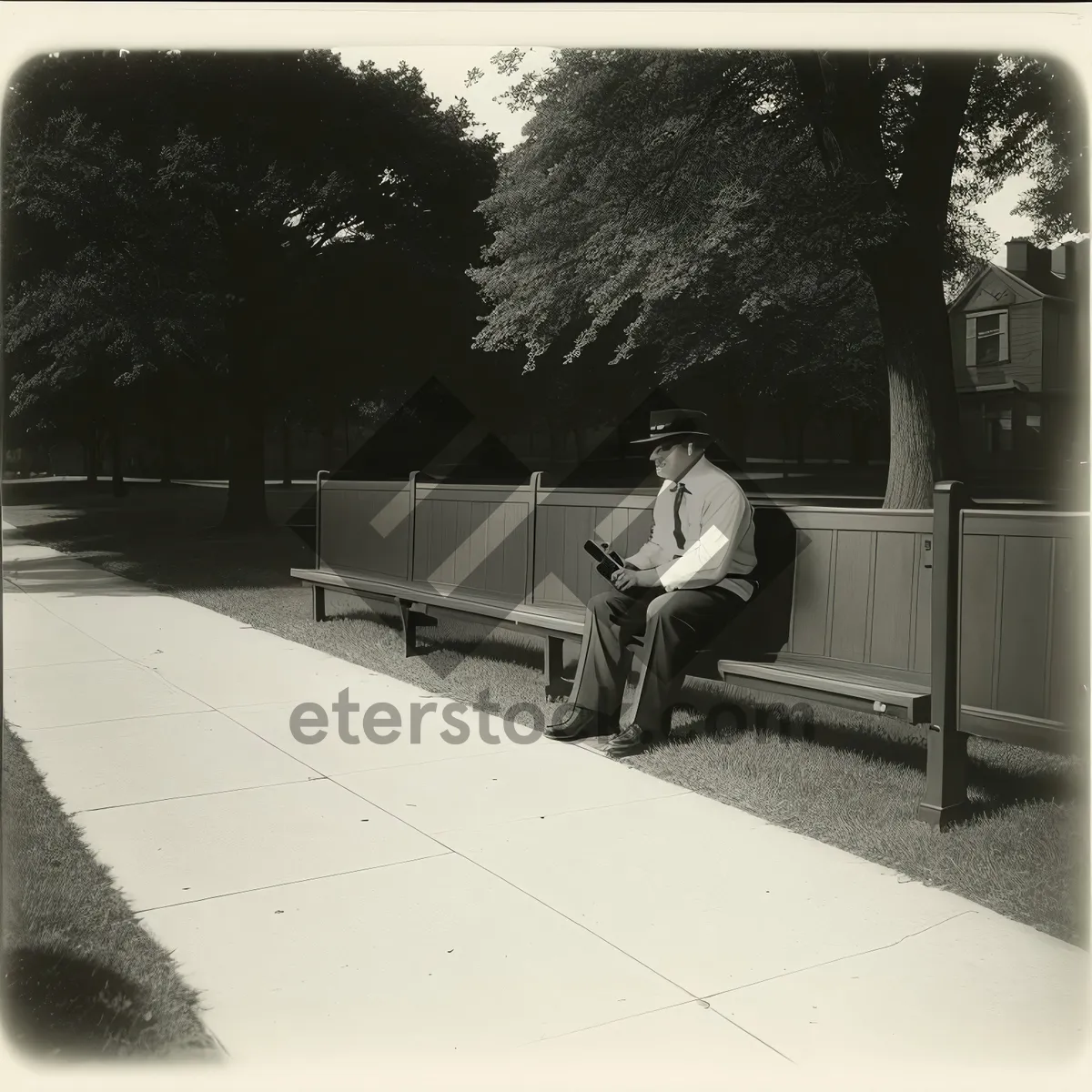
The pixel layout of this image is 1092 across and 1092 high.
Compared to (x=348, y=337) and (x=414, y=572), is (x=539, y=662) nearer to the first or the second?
(x=414, y=572)

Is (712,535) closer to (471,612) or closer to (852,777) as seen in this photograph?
(852,777)

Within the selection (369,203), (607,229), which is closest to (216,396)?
(369,203)

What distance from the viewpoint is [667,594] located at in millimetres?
6090

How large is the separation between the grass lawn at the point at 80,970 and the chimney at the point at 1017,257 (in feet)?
146

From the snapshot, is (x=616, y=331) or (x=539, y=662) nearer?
(x=539, y=662)

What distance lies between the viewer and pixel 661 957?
11.8ft

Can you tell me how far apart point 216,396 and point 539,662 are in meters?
17.2

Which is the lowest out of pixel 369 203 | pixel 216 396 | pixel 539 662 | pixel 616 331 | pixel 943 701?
pixel 539 662

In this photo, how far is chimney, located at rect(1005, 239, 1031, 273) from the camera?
42.9 metres

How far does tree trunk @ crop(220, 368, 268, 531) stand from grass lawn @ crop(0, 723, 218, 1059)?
1819 cm

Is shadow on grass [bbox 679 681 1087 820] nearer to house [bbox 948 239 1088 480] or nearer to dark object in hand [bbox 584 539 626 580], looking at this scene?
dark object in hand [bbox 584 539 626 580]

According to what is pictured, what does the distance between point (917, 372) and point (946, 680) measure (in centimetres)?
1034

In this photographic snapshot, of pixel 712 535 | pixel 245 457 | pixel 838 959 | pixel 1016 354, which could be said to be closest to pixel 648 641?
pixel 712 535

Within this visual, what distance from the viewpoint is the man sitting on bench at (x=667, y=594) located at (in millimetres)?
5969
